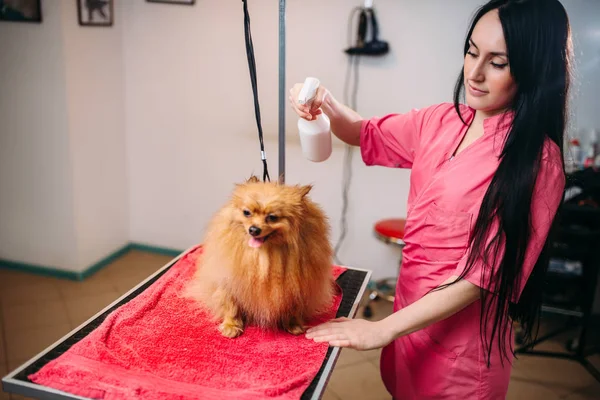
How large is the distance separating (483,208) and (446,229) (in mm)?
125

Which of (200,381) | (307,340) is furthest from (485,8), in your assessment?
(200,381)

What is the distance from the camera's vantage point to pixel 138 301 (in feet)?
4.41

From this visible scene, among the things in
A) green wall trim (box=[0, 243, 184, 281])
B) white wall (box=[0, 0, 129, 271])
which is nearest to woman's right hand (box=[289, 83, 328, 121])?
white wall (box=[0, 0, 129, 271])

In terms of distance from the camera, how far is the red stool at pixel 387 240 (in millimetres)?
2928

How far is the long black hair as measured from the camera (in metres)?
1.07

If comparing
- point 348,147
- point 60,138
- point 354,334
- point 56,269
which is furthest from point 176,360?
point 56,269

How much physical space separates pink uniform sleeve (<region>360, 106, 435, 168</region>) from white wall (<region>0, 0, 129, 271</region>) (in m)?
2.16

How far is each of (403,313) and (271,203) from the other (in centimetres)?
40

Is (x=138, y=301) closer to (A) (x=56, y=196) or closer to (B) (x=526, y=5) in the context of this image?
(B) (x=526, y=5)

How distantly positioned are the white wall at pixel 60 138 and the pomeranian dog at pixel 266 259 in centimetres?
224

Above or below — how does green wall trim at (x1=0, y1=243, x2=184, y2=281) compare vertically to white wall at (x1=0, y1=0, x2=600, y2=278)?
below

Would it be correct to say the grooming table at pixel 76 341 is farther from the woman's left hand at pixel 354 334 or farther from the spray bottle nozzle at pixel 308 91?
the spray bottle nozzle at pixel 308 91

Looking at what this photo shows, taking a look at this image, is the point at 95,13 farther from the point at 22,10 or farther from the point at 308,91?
the point at 308,91

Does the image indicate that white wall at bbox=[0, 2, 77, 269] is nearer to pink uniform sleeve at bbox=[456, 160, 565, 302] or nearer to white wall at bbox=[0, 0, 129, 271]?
white wall at bbox=[0, 0, 129, 271]
